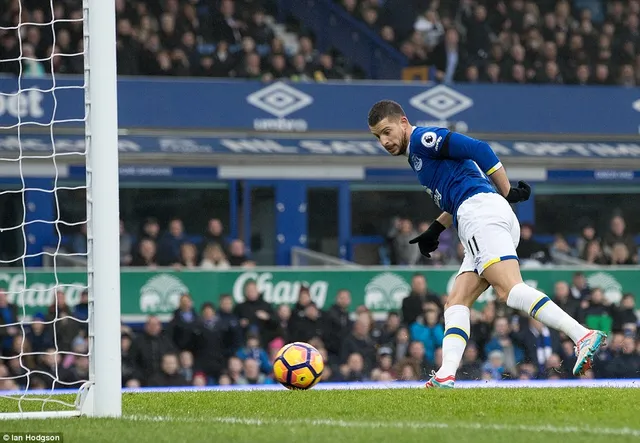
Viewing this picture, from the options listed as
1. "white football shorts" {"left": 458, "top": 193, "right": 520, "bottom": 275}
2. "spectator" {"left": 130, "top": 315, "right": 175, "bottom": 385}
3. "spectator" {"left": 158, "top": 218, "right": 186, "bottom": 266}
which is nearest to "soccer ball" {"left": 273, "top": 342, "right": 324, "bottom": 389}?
"white football shorts" {"left": 458, "top": 193, "right": 520, "bottom": 275}

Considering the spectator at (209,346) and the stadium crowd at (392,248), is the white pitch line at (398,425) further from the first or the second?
the stadium crowd at (392,248)

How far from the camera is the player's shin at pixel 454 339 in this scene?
7.66 m

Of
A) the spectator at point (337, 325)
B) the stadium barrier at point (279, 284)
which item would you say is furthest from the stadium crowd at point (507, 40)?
the spectator at point (337, 325)

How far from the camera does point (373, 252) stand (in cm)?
1961

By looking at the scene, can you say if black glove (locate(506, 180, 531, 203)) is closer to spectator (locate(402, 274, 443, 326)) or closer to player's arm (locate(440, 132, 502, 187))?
player's arm (locate(440, 132, 502, 187))

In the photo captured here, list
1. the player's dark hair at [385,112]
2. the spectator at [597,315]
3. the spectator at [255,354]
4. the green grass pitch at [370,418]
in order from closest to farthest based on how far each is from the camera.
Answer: the green grass pitch at [370,418], the player's dark hair at [385,112], the spectator at [255,354], the spectator at [597,315]

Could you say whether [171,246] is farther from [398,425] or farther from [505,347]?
[398,425]

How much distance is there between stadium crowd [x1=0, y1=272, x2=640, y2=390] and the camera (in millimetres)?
13812

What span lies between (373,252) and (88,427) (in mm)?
→ 13995

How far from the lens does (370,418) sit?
6.16 meters

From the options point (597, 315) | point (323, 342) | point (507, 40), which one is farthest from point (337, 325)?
Result: point (507, 40)

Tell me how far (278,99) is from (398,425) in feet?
42.8

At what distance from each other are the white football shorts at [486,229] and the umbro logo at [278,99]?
1120cm

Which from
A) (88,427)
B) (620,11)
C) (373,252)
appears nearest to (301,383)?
(88,427)
